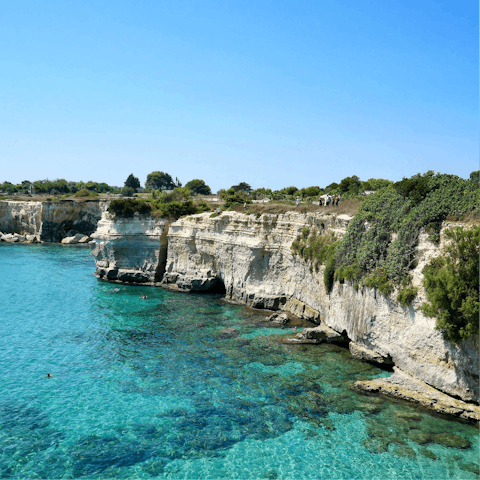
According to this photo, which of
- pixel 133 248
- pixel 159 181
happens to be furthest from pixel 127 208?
pixel 159 181

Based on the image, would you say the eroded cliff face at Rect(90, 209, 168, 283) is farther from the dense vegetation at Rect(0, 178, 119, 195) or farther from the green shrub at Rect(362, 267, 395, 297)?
the dense vegetation at Rect(0, 178, 119, 195)

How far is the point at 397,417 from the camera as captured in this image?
62.3 feet

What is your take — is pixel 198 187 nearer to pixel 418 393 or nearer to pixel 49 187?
pixel 49 187

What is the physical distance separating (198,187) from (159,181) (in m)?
Result: 30.5

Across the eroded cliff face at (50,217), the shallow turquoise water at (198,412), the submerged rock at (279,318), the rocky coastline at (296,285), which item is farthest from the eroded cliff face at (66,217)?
the submerged rock at (279,318)

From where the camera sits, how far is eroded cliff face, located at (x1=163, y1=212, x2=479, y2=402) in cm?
1962

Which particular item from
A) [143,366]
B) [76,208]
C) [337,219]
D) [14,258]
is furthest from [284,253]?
[76,208]

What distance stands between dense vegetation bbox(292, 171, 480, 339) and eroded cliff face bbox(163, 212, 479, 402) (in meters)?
0.66

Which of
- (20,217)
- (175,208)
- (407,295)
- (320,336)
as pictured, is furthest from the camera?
(20,217)

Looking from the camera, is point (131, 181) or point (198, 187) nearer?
point (198, 187)

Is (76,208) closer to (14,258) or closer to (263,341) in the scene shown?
(14,258)

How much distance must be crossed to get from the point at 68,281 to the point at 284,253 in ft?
92.4

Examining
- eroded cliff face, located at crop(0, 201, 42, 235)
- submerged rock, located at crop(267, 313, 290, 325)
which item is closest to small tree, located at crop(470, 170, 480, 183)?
submerged rock, located at crop(267, 313, 290, 325)

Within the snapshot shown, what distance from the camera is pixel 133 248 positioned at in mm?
50906
